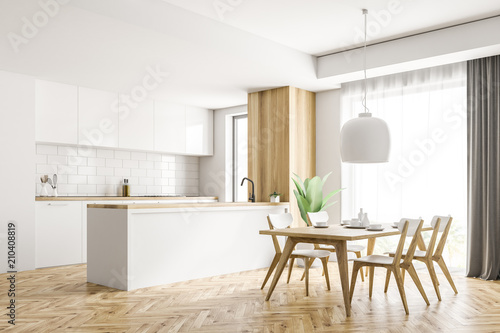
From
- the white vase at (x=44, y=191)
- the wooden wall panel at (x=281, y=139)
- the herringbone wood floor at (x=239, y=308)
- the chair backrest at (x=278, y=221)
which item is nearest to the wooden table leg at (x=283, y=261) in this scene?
the herringbone wood floor at (x=239, y=308)

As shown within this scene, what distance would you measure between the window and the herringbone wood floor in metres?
3.23

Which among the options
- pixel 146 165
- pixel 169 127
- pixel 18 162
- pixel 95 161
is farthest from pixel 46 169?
pixel 169 127

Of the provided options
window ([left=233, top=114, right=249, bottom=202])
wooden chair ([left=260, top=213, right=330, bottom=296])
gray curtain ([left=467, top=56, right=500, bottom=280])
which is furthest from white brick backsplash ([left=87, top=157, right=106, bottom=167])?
gray curtain ([left=467, top=56, right=500, bottom=280])

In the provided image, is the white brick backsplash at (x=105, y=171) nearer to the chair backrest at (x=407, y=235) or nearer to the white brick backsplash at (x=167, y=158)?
the white brick backsplash at (x=167, y=158)

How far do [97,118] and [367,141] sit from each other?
426cm

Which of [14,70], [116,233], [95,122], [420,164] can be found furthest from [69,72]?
[420,164]

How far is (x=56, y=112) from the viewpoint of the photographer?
6.30 meters

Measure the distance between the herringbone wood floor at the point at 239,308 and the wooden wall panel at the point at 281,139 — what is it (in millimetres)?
1818

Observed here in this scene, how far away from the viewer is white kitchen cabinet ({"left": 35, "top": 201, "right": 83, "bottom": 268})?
596cm

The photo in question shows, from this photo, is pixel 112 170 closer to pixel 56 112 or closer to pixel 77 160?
pixel 77 160

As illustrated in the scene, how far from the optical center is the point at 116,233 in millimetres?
4699

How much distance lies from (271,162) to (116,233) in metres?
2.64

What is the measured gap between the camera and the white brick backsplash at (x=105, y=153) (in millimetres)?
7182

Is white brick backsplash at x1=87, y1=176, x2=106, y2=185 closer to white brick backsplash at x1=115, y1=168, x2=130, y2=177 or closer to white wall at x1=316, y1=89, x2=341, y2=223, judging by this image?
white brick backsplash at x1=115, y1=168, x2=130, y2=177
